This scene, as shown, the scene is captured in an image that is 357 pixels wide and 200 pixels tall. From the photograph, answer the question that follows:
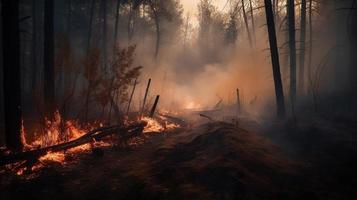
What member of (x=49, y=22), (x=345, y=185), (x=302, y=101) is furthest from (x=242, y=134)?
(x=302, y=101)

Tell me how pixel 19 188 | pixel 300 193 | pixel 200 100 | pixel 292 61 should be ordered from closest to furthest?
pixel 300 193
pixel 19 188
pixel 292 61
pixel 200 100

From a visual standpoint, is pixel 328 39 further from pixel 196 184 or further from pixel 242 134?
pixel 196 184

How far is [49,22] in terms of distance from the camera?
15.1m

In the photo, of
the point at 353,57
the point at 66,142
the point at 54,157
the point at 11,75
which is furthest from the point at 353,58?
the point at 11,75

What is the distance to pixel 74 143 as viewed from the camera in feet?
33.8

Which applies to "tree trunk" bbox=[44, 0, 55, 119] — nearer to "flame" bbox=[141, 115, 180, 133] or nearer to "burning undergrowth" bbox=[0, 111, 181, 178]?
"burning undergrowth" bbox=[0, 111, 181, 178]

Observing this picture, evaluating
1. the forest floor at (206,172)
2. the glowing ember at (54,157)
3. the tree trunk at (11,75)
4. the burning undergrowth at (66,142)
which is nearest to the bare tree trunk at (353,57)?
the forest floor at (206,172)

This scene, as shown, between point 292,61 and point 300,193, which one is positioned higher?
point 292,61

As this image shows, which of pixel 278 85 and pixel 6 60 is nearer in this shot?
pixel 6 60

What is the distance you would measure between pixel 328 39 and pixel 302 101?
1460cm

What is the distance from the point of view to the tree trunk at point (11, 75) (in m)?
9.81

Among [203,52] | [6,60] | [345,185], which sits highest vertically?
[203,52]

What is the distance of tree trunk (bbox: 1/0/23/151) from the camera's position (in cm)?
981

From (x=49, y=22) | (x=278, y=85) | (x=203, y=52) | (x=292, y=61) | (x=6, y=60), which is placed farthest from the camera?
(x=203, y=52)
